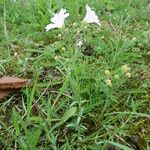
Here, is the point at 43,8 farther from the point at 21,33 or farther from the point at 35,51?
the point at 35,51

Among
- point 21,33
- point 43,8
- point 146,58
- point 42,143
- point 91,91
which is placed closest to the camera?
point 42,143

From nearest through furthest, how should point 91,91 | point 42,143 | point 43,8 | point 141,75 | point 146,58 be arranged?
point 42,143, point 91,91, point 141,75, point 146,58, point 43,8

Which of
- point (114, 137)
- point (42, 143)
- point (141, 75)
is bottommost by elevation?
point (114, 137)

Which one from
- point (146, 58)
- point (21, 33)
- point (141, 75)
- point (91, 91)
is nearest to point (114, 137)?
point (91, 91)

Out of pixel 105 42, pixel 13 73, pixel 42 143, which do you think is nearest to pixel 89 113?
pixel 42 143

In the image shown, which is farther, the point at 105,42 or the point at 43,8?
the point at 43,8

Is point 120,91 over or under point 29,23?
under

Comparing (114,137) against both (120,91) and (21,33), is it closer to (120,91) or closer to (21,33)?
(120,91)
